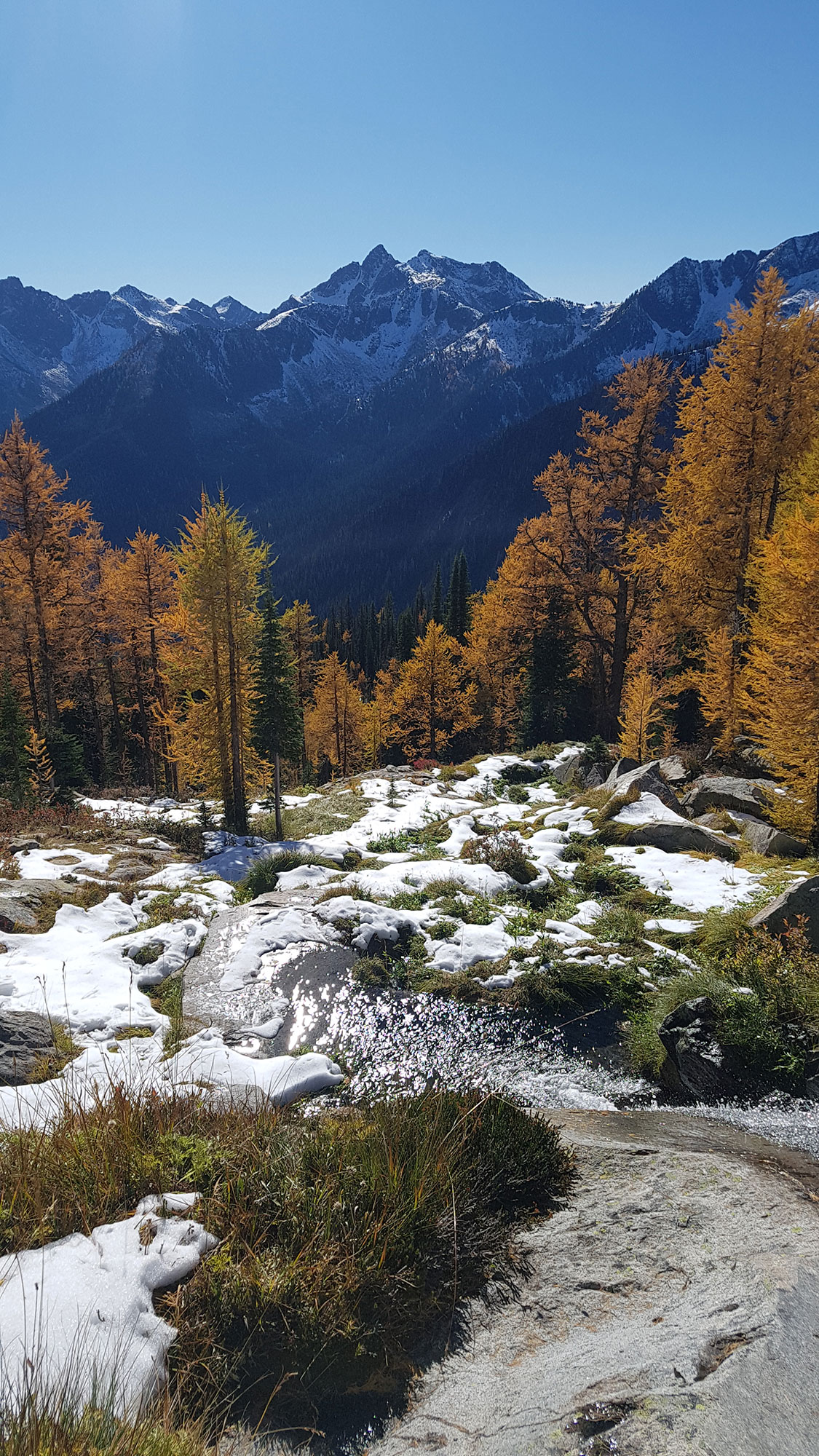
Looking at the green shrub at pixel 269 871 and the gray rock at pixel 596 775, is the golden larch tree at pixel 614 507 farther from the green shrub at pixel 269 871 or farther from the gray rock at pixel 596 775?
the green shrub at pixel 269 871

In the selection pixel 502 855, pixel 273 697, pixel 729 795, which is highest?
pixel 273 697

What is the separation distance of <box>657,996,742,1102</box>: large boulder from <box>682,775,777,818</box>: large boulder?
8.03 m

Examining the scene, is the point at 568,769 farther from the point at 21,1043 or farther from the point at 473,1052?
the point at 21,1043

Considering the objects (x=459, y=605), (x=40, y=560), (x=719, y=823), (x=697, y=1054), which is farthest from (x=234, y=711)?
(x=459, y=605)

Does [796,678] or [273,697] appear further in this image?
[273,697]

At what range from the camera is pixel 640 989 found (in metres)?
8.48

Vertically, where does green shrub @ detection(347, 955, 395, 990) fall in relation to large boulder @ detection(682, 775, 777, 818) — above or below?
below

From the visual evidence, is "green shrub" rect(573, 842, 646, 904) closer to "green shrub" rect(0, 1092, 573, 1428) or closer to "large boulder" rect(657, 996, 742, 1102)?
"large boulder" rect(657, 996, 742, 1102)

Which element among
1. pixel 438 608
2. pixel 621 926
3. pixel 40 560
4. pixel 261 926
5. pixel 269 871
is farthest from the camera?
pixel 438 608

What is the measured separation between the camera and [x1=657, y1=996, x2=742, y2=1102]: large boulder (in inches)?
248

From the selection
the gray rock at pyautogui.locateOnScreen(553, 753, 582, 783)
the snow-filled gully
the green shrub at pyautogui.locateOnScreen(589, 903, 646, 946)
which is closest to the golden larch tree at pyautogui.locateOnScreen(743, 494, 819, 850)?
the snow-filled gully

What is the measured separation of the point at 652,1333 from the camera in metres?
3.17

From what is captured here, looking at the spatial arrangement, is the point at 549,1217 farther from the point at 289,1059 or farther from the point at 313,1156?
the point at 289,1059

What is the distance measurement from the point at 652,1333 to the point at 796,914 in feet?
19.7
